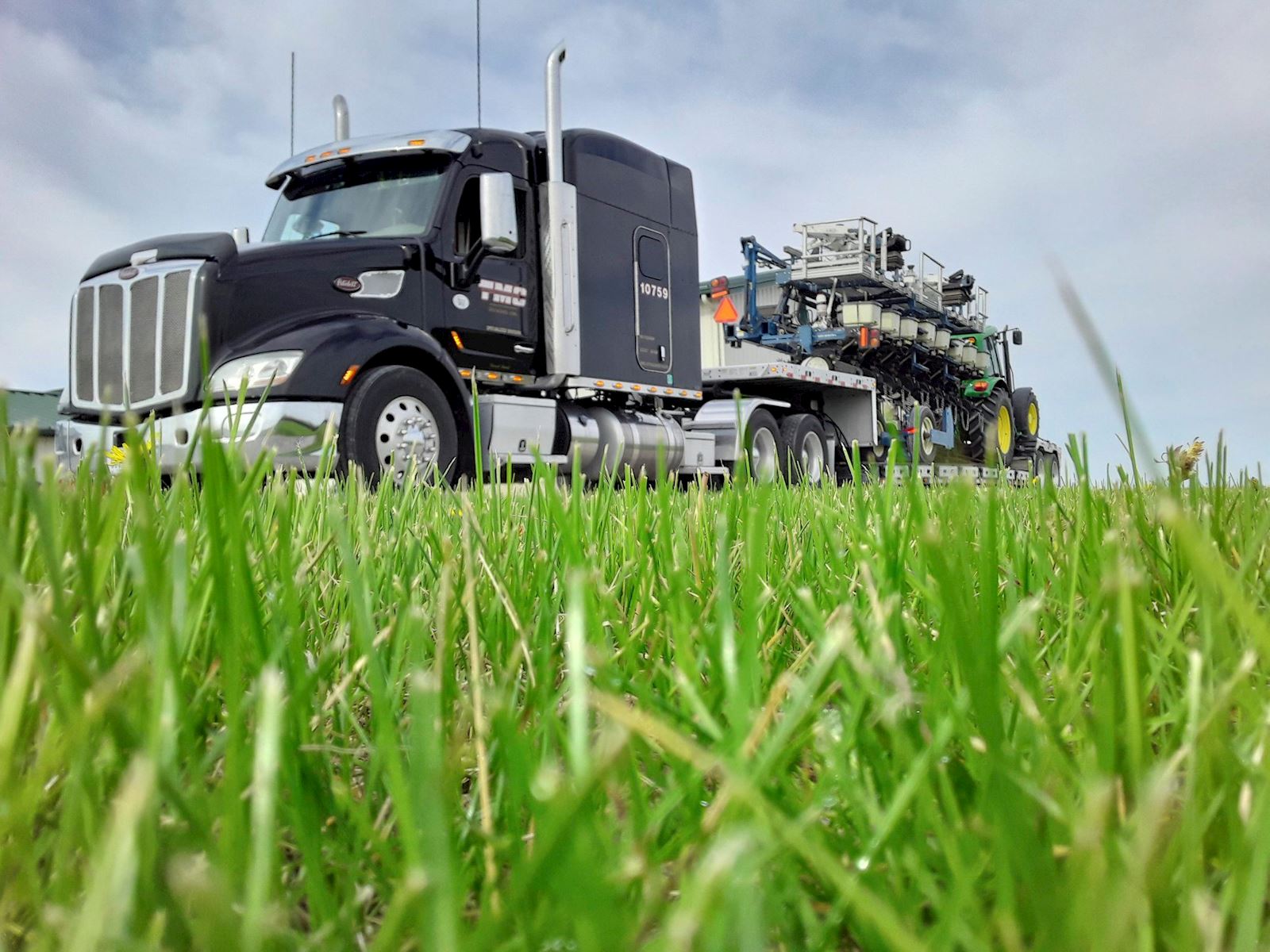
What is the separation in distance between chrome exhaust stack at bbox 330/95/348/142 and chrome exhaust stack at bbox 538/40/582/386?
94.2 inches

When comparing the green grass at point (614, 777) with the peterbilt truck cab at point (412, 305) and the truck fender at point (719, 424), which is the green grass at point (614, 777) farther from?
the truck fender at point (719, 424)

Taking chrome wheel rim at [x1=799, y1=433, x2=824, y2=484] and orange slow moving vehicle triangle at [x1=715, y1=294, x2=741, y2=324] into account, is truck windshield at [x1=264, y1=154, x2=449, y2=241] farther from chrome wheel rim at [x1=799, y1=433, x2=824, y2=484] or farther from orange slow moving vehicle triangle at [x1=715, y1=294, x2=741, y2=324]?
chrome wheel rim at [x1=799, y1=433, x2=824, y2=484]

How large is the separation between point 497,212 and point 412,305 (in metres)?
0.91

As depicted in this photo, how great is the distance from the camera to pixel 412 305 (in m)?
7.10

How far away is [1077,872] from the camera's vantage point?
1.17ft

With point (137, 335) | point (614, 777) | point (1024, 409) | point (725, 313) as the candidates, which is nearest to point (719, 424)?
point (725, 313)

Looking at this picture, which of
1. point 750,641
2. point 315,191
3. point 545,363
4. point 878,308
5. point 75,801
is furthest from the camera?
point 878,308

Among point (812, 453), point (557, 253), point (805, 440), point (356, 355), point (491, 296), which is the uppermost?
point (557, 253)

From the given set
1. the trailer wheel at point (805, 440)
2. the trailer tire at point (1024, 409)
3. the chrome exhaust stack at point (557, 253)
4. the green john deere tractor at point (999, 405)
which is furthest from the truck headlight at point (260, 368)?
the trailer tire at point (1024, 409)

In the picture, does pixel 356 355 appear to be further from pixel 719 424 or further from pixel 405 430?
pixel 719 424

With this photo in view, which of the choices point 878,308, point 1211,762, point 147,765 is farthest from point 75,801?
point 878,308

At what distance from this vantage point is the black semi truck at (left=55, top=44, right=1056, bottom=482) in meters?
6.29

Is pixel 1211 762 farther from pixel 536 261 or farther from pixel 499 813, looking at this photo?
pixel 536 261

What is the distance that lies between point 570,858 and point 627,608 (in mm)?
1046
